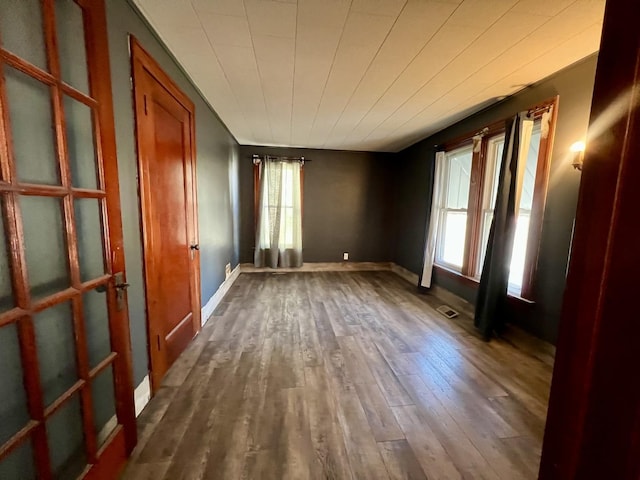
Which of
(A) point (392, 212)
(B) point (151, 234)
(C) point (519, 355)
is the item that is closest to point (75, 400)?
(B) point (151, 234)

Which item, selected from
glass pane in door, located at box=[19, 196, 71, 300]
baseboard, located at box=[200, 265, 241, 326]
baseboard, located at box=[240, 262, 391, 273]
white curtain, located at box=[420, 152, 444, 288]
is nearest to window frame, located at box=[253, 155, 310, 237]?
baseboard, located at box=[240, 262, 391, 273]

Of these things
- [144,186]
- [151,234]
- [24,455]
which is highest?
[144,186]

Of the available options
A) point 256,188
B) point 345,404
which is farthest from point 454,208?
point 256,188

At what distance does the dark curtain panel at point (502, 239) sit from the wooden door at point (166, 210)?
110 inches

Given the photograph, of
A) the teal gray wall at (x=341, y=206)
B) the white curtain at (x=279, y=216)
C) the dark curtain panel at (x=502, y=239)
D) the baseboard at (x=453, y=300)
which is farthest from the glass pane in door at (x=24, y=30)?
the teal gray wall at (x=341, y=206)

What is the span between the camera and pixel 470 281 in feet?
10.3

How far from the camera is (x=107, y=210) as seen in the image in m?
1.15

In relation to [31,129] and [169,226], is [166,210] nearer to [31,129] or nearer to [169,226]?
[169,226]

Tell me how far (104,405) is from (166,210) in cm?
122

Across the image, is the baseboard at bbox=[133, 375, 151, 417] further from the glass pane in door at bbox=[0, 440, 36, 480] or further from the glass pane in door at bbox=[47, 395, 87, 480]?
the glass pane in door at bbox=[0, 440, 36, 480]

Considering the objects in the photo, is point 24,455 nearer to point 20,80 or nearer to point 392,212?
point 20,80

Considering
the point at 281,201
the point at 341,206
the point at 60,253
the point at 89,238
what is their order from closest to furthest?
the point at 60,253
the point at 89,238
the point at 281,201
the point at 341,206

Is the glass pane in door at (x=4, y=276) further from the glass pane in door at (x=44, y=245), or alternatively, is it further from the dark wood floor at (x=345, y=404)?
the dark wood floor at (x=345, y=404)

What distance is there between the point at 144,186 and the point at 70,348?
977 millimetres
